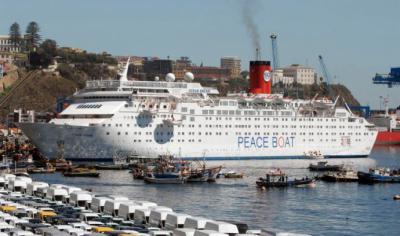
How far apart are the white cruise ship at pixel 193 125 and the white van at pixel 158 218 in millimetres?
42521

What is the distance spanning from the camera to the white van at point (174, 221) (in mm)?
32062

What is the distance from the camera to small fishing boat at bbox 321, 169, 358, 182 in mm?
66769

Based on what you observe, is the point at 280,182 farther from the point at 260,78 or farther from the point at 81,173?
the point at 260,78

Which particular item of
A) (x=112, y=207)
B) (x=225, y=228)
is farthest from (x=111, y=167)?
(x=225, y=228)

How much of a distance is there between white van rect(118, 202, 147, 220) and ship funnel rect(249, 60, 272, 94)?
2272 inches

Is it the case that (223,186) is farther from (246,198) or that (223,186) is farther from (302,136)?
(302,136)

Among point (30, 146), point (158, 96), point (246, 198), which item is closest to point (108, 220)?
point (246, 198)

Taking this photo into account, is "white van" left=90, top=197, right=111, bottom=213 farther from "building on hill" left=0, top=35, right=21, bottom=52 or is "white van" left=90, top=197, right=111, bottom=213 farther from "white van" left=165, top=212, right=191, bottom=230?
"building on hill" left=0, top=35, right=21, bottom=52

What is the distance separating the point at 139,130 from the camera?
7781 cm

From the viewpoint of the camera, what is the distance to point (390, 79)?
110875mm

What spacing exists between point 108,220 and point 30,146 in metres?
58.5

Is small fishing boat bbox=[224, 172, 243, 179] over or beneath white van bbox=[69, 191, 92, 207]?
over

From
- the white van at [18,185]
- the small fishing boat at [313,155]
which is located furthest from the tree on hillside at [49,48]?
the white van at [18,185]

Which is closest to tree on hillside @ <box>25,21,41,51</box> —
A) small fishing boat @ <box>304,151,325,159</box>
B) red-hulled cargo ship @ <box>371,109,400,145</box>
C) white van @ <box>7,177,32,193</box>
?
red-hulled cargo ship @ <box>371,109,400,145</box>
